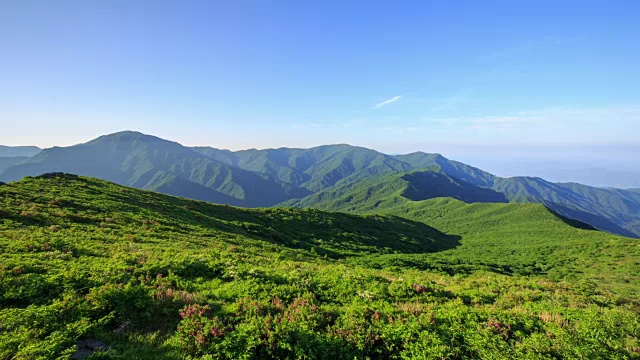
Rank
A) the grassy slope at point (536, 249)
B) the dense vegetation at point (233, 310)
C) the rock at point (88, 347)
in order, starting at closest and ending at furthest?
1. the rock at point (88, 347)
2. the dense vegetation at point (233, 310)
3. the grassy slope at point (536, 249)

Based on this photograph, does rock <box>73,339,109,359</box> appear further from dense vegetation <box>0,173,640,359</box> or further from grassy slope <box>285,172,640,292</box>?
grassy slope <box>285,172,640,292</box>

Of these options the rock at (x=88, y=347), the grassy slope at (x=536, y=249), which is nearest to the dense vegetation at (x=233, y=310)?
the rock at (x=88, y=347)

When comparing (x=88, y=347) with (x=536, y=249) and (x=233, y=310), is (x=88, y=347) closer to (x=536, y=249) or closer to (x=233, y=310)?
(x=233, y=310)

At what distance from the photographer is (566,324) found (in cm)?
1150

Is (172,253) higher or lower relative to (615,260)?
higher

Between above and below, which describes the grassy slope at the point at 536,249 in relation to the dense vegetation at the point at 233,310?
below

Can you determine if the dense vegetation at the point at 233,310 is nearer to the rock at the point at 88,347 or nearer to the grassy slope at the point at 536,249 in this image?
the rock at the point at 88,347

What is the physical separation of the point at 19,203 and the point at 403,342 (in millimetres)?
38416

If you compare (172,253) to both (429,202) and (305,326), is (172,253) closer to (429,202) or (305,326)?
(305,326)

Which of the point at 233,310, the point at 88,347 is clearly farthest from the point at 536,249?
the point at 88,347

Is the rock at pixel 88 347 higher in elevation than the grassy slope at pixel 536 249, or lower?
higher

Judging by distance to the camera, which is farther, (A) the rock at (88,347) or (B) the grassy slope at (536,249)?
(B) the grassy slope at (536,249)

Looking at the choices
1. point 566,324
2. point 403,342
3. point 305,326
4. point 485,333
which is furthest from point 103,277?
point 566,324

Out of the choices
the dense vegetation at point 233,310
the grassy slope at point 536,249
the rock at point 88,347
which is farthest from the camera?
the grassy slope at point 536,249
